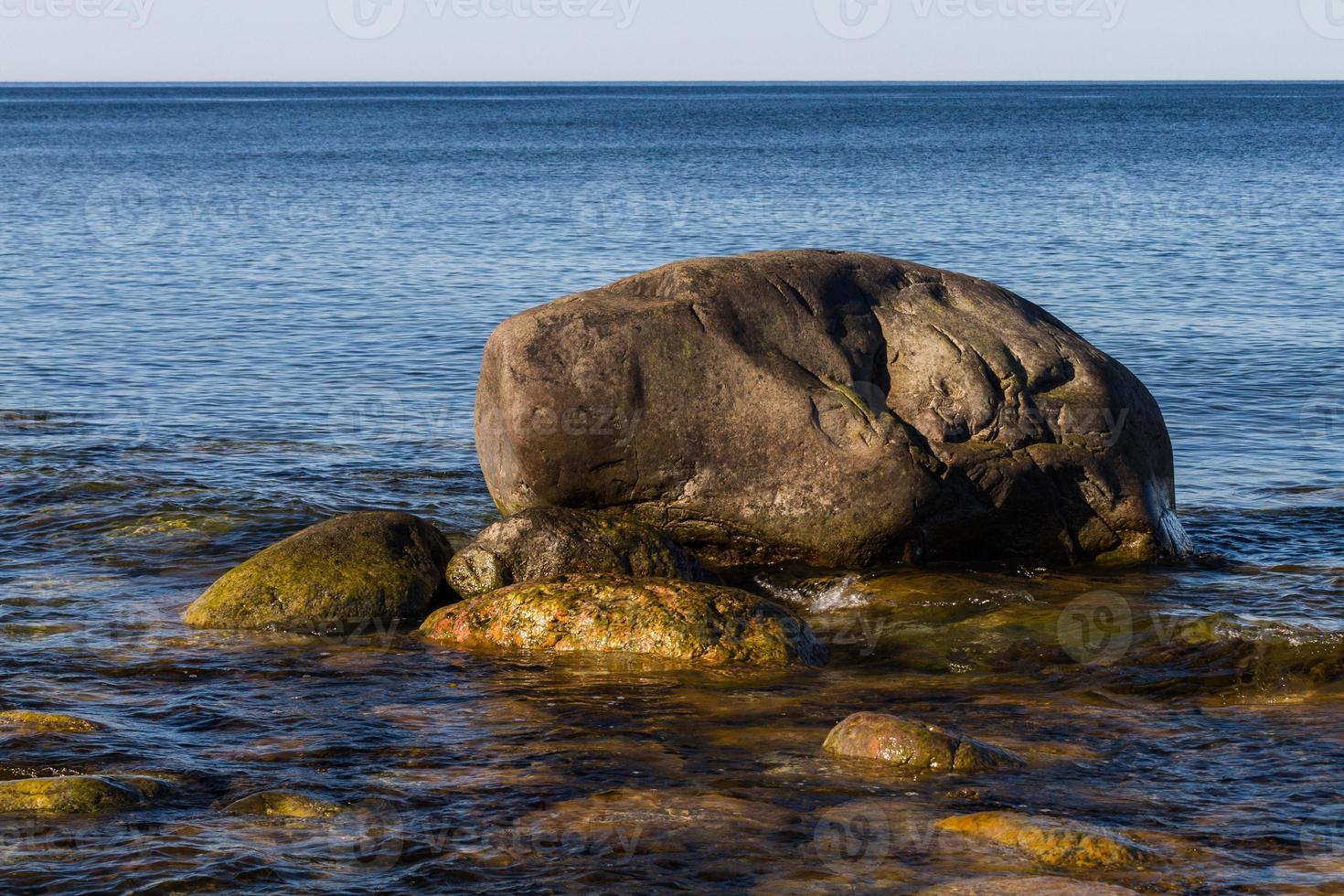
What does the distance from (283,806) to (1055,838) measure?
12.5ft

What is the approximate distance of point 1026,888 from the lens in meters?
6.54

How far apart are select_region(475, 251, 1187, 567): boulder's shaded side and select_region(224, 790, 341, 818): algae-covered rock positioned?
495 centimetres

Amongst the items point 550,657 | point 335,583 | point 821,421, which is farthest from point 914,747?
point 335,583

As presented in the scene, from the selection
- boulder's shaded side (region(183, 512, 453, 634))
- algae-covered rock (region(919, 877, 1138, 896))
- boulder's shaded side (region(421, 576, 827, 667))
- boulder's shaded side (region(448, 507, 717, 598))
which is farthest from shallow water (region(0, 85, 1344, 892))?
boulder's shaded side (region(448, 507, 717, 598))

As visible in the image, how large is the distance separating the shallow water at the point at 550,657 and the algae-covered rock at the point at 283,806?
0.13m

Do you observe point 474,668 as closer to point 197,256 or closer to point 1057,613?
point 1057,613

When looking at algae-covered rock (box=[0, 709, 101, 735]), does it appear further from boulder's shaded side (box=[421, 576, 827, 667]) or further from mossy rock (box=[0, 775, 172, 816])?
boulder's shaded side (box=[421, 576, 827, 667])

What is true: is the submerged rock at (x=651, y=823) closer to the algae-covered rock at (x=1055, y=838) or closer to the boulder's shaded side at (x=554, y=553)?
the algae-covered rock at (x=1055, y=838)

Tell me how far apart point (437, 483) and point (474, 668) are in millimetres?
5879

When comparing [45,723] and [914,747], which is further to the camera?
[45,723]

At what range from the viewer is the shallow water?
7.13 metres

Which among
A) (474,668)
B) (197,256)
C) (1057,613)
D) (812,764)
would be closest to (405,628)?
(474,668)

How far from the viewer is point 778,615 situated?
1050 centimetres

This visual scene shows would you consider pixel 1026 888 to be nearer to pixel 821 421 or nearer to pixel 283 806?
pixel 283 806
